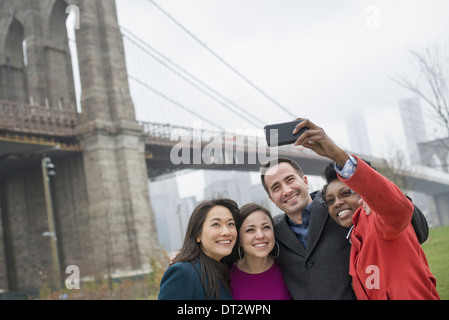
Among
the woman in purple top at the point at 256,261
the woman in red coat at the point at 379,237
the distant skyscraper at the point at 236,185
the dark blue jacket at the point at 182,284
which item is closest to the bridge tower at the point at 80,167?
the distant skyscraper at the point at 236,185

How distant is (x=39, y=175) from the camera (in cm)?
2591

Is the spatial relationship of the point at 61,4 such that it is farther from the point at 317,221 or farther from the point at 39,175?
the point at 317,221

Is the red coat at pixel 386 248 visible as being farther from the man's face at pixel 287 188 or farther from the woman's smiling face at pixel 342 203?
the man's face at pixel 287 188

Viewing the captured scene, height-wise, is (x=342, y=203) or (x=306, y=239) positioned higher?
(x=342, y=203)

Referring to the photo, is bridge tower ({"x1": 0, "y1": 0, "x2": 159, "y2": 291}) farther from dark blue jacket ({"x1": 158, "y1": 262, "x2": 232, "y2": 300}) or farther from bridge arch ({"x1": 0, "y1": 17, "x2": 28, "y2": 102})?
dark blue jacket ({"x1": 158, "y1": 262, "x2": 232, "y2": 300})

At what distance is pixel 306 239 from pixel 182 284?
90 cm

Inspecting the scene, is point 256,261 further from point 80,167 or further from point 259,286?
point 80,167

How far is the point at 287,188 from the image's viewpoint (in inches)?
115

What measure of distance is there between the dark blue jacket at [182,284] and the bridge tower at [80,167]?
61.1 feet

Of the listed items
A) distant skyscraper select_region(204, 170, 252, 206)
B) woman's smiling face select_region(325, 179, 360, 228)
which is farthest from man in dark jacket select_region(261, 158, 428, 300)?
distant skyscraper select_region(204, 170, 252, 206)

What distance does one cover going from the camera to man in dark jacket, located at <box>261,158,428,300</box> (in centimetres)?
261

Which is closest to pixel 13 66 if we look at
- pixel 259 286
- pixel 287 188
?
pixel 287 188
